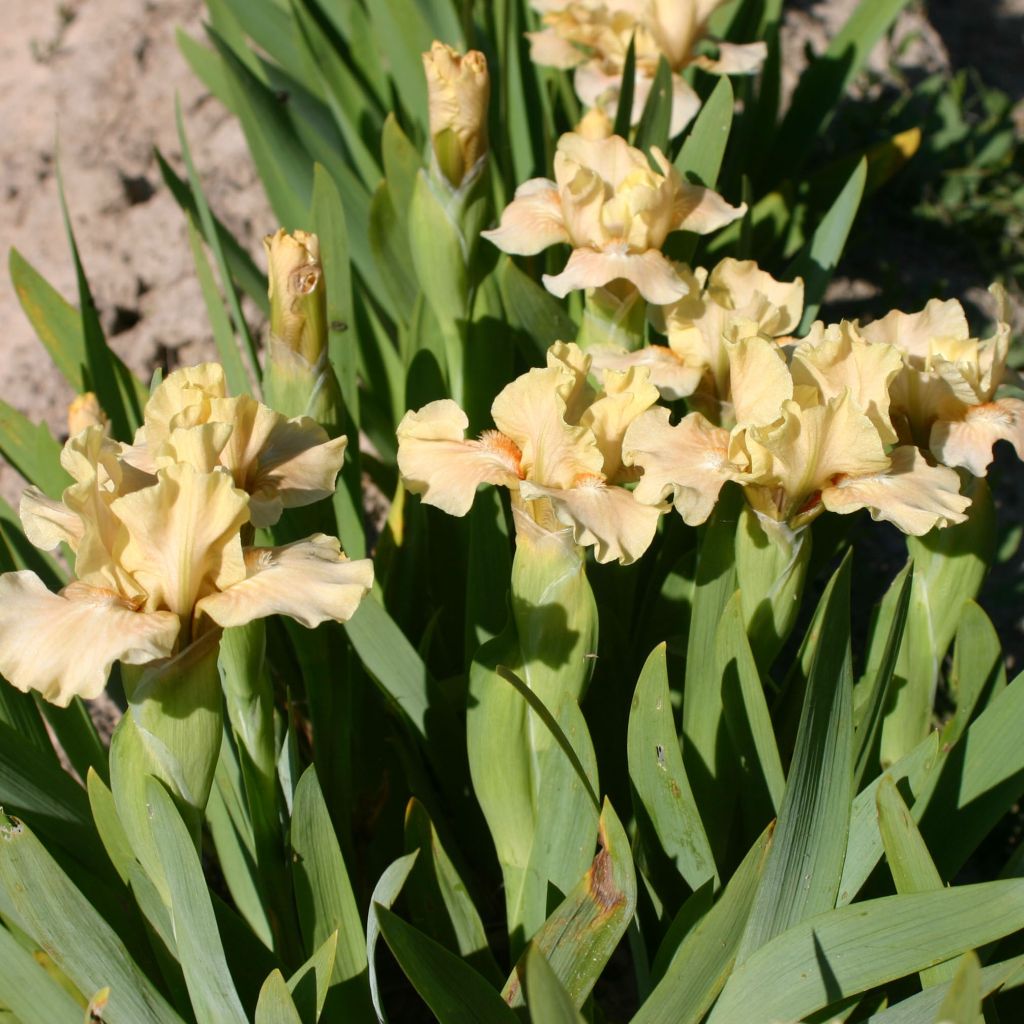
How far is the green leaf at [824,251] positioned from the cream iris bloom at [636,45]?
0.32 meters

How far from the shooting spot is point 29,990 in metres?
0.99

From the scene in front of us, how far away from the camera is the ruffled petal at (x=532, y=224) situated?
1.33 meters

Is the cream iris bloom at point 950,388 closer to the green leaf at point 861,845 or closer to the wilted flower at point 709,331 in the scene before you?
the wilted flower at point 709,331

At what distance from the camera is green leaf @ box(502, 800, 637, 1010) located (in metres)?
0.94

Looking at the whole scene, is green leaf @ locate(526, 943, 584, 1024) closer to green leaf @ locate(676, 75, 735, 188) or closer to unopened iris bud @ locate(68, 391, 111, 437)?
unopened iris bud @ locate(68, 391, 111, 437)

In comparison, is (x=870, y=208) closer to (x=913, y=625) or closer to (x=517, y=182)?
(x=517, y=182)

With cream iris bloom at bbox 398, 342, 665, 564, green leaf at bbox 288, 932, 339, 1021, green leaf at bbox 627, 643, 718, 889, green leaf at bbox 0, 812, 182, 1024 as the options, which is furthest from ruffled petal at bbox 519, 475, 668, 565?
green leaf at bbox 0, 812, 182, 1024

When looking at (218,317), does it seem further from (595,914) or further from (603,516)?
(595,914)

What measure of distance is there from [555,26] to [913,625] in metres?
1.22

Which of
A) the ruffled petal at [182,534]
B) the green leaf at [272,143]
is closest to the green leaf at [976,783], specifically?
the ruffled petal at [182,534]

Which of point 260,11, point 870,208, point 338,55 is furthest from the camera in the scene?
point 870,208

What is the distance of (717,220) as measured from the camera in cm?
134

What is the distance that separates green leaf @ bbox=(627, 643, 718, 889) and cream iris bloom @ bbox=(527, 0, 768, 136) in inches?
42.1

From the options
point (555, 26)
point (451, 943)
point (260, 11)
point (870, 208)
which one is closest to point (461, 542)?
point (451, 943)
